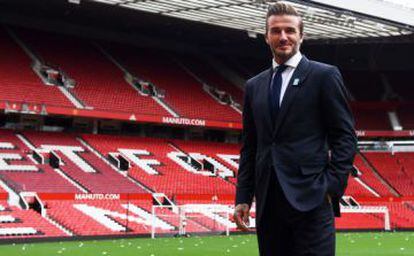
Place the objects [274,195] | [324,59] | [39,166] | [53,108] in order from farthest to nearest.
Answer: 1. [324,59]
2. [53,108]
3. [39,166]
4. [274,195]

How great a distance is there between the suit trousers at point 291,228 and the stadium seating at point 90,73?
97.6ft

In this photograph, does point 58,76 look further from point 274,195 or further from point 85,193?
point 274,195

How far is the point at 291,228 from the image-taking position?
12.4 ft

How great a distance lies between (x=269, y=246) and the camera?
12.6 ft

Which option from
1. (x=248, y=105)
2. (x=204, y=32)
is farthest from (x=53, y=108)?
(x=248, y=105)

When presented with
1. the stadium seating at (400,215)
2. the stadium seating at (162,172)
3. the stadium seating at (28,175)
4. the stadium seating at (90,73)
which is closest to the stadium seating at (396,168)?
the stadium seating at (400,215)

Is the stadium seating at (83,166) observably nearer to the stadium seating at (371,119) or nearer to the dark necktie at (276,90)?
the stadium seating at (371,119)

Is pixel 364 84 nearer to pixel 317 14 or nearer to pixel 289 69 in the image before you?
pixel 317 14

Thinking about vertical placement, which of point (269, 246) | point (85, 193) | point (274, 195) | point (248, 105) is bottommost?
point (85, 193)

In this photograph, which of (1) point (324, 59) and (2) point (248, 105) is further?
(1) point (324, 59)

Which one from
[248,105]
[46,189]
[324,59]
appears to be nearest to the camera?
[248,105]

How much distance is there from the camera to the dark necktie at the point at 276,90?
3896 mm

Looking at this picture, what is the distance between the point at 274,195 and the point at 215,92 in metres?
37.6

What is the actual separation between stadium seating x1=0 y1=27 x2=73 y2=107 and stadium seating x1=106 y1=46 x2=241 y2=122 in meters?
6.35
